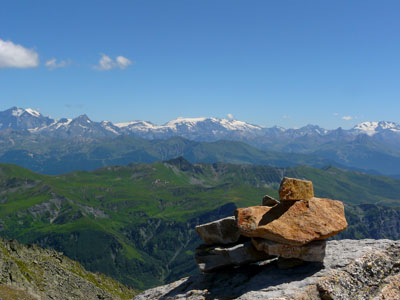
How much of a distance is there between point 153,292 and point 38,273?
10424 cm

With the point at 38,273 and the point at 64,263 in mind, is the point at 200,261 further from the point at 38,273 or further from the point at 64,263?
the point at 64,263

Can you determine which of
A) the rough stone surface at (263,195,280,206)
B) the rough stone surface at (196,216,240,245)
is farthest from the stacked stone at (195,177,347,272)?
the rough stone surface at (263,195,280,206)

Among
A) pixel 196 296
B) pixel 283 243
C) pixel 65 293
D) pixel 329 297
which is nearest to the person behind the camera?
pixel 329 297

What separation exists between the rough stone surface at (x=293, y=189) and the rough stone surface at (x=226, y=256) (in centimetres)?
489

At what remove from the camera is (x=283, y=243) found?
878 inches

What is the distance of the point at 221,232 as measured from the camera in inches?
1096

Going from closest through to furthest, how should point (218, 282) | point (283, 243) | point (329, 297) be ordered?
point (329, 297), point (283, 243), point (218, 282)

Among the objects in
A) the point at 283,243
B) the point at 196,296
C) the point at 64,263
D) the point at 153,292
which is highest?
the point at 283,243

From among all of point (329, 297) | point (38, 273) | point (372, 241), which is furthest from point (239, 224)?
point (38, 273)

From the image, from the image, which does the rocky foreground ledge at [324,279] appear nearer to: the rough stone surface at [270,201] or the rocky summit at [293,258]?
the rocky summit at [293,258]

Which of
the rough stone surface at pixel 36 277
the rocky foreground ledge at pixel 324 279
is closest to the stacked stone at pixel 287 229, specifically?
the rocky foreground ledge at pixel 324 279

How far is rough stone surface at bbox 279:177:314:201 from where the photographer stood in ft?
78.0

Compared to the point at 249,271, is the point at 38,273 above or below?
below

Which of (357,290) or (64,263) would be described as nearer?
(357,290)
